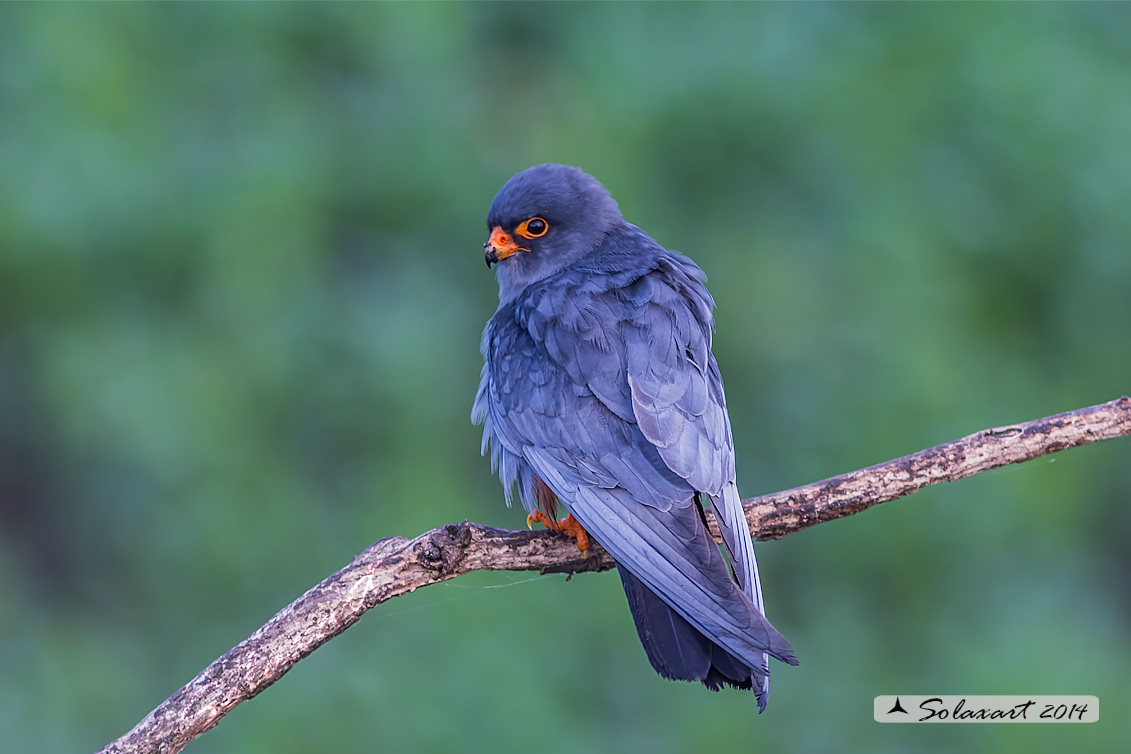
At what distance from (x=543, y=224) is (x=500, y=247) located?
0.21 m

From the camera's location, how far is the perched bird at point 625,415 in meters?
3.27

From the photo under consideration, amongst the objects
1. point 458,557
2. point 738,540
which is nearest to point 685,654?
point 738,540

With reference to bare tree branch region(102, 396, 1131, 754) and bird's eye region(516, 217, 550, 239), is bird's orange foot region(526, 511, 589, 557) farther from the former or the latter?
bird's eye region(516, 217, 550, 239)

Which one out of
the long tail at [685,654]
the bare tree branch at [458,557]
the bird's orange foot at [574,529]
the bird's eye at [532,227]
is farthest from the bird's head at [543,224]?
the long tail at [685,654]

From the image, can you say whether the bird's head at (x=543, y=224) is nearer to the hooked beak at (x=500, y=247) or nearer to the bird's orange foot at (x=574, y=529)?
the hooked beak at (x=500, y=247)

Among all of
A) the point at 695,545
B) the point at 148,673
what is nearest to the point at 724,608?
the point at 695,545

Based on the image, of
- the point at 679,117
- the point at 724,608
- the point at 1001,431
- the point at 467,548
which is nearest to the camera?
the point at 724,608

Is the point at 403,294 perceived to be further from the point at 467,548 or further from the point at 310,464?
the point at 467,548

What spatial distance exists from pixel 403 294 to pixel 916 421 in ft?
10.6

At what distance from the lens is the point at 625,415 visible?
147 inches

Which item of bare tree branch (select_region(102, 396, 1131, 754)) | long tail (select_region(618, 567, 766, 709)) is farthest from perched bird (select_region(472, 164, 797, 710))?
bare tree branch (select_region(102, 396, 1131, 754))

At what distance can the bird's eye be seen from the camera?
183 inches

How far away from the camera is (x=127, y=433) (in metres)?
6.37

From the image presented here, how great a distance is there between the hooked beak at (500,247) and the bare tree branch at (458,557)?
135cm
